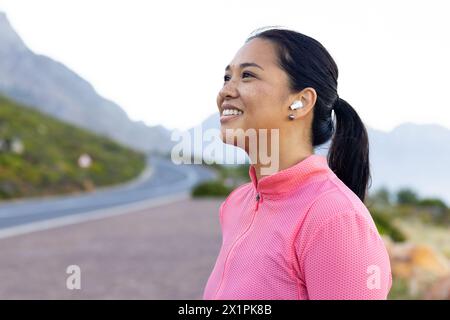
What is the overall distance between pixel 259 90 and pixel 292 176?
0.24 metres

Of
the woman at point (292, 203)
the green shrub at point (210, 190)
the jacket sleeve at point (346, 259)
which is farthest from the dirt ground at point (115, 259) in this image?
the green shrub at point (210, 190)

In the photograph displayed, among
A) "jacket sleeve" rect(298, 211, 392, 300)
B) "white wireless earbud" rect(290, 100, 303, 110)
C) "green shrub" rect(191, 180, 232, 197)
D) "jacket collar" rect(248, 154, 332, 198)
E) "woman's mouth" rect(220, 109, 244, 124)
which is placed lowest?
"jacket sleeve" rect(298, 211, 392, 300)

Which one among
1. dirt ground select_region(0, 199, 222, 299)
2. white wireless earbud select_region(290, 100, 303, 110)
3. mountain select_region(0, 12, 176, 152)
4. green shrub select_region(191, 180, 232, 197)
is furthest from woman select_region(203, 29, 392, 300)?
mountain select_region(0, 12, 176, 152)

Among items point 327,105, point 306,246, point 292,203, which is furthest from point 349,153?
point 306,246

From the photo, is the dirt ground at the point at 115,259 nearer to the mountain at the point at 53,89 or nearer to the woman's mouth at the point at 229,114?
the woman's mouth at the point at 229,114

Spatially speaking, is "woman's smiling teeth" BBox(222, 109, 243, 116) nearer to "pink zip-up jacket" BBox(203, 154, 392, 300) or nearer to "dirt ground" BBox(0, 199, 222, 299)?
"pink zip-up jacket" BBox(203, 154, 392, 300)

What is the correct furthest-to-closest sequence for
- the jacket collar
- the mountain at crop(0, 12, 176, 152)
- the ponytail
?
the mountain at crop(0, 12, 176, 152)
the ponytail
the jacket collar

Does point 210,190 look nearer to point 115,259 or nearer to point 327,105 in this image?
point 115,259

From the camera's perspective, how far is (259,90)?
62.9 inches

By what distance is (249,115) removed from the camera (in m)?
1.61

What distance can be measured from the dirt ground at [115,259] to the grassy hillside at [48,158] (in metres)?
13.2

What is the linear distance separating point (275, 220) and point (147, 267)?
8.70 metres

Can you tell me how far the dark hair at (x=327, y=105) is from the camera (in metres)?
1.62

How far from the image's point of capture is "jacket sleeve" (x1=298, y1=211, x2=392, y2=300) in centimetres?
133
